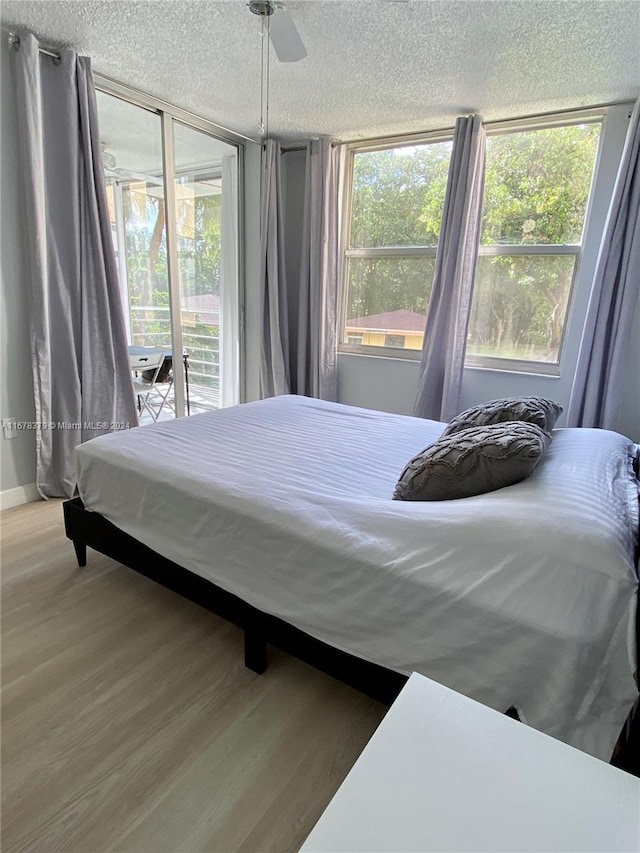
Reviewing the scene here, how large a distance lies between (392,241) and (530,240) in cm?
104

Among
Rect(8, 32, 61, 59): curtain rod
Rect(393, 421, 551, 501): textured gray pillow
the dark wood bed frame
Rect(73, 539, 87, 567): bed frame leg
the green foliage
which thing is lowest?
Rect(73, 539, 87, 567): bed frame leg

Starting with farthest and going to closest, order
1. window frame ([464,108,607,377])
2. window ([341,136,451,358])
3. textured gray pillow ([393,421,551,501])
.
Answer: window ([341,136,451,358]) < window frame ([464,108,607,377]) < textured gray pillow ([393,421,551,501])

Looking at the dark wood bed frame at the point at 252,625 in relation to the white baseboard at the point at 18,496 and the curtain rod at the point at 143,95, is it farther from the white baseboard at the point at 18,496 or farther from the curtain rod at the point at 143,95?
the curtain rod at the point at 143,95

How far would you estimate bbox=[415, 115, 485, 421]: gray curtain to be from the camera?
121 inches

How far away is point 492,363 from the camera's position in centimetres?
341

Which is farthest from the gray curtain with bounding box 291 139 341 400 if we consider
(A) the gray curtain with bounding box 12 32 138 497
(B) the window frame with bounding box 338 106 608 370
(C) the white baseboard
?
(C) the white baseboard

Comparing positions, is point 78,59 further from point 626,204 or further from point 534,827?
point 534,827

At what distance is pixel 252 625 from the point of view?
60.8 inches

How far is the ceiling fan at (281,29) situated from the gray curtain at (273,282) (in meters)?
1.79

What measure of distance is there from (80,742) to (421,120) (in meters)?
3.83

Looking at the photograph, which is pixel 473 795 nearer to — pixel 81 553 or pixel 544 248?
pixel 81 553

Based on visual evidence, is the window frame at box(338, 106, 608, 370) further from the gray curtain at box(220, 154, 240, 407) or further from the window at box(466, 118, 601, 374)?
the gray curtain at box(220, 154, 240, 407)

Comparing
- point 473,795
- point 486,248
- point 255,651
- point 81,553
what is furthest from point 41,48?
point 473,795

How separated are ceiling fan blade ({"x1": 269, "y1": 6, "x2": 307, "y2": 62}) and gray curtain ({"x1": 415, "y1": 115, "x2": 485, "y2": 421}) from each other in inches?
59.1
